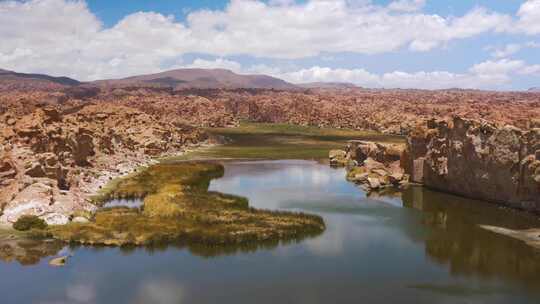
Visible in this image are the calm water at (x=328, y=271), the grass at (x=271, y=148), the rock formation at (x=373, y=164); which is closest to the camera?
the calm water at (x=328, y=271)

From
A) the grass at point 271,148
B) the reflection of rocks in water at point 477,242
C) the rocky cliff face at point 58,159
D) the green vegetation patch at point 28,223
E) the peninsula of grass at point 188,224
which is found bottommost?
the grass at point 271,148

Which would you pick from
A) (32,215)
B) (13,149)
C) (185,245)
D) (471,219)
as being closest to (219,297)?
(185,245)

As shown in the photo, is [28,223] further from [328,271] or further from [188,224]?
[328,271]

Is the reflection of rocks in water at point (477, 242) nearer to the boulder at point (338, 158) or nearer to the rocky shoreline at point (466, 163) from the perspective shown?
the rocky shoreline at point (466, 163)

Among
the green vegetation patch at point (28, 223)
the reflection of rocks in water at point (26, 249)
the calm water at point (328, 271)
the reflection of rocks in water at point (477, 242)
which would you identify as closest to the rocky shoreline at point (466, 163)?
the reflection of rocks in water at point (477, 242)

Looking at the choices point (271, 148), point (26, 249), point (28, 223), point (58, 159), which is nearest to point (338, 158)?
point (271, 148)
